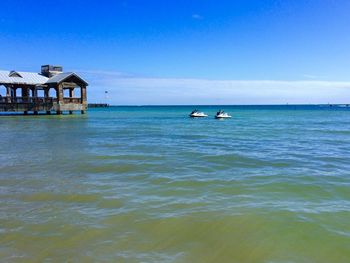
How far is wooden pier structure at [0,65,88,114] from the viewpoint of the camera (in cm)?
4781

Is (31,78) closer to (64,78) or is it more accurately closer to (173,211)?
(64,78)

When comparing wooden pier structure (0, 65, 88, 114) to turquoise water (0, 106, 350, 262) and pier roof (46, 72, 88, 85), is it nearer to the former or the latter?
pier roof (46, 72, 88, 85)

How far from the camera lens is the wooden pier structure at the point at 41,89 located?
4781cm

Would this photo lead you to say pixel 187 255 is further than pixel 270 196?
No

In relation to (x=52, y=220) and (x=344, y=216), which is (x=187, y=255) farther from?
(x=344, y=216)

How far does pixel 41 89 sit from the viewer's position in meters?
53.6

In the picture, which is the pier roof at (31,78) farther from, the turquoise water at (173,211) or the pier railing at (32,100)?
the turquoise water at (173,211)

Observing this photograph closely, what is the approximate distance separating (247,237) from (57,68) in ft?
191

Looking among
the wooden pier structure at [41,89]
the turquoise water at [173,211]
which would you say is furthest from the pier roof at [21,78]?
the turquoise water at [173,211]

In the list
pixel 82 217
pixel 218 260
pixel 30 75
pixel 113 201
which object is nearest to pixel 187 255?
pixel 218 260

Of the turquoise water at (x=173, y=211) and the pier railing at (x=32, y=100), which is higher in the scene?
the pier railing at (x=32, y=100)

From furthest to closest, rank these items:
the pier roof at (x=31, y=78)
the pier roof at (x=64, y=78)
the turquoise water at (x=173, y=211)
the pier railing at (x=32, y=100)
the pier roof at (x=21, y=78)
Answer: the pier roof at (x=64, y=78) → the pier railing at (x=32, y=100) → the pier roof at (x=31, y=78) → the pier roof at (x=21, y=78) → the turquoise water at (x=173, y=211)

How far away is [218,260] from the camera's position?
183 inches

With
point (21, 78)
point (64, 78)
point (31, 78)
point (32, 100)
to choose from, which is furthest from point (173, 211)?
point (31, 78)
